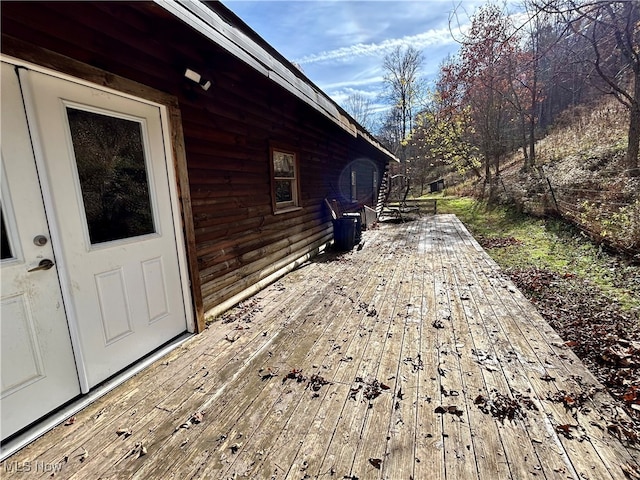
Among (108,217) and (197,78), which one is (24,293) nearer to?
(108,217)

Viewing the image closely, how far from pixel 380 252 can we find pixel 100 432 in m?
5.04

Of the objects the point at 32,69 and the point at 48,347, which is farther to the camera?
the point at 48,347

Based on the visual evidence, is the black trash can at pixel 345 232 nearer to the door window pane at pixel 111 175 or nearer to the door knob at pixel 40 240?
the door window pane at pixel 111 175

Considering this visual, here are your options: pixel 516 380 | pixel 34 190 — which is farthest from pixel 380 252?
pixel 34 190

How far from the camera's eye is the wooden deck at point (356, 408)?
1.40 m

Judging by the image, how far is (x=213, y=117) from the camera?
3.03 m

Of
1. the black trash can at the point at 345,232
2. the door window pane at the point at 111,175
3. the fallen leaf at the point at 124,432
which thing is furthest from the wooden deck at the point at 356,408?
the black trash can at the point at 345,232

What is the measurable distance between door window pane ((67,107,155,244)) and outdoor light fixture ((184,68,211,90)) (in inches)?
26.9

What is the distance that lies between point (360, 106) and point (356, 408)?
2876 cm

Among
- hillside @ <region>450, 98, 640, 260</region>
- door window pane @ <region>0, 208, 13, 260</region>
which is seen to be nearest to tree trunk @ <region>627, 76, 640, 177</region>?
hillside @ <region>450, 98, 640, 260</region>

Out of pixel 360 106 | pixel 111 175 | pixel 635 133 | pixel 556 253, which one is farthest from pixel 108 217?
pixel 360 106

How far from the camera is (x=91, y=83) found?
1.84 meters

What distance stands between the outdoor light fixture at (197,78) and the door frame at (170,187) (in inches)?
10.7

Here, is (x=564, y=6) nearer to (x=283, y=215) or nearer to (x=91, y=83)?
(x=283, y=215)
